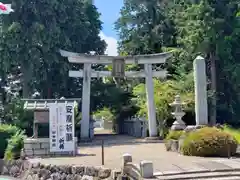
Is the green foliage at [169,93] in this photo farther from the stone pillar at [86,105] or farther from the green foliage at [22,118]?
the green foliage at [22,118]

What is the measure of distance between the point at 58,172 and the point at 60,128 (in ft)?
11.3

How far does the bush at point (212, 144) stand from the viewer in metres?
13.3

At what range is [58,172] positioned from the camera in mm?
12320

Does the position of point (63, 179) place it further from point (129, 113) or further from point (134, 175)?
point (129, 113)

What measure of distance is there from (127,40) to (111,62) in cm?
917

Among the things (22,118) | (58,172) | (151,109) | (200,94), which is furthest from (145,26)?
(58,172)

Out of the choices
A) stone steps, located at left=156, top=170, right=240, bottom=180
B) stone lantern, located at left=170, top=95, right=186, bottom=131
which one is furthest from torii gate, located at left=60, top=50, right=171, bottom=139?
stone steps, located at left=156, top=170, right=240, bottom=180

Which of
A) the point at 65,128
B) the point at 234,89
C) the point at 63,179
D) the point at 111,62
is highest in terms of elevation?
the point at 111,62

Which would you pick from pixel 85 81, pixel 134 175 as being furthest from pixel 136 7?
pixel 134 175

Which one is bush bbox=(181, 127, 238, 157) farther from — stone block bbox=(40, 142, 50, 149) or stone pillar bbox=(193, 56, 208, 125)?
stone block bbox=(40, 142, 50, 149)

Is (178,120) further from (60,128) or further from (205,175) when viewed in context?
(205,175)

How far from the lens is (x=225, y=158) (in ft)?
42.6

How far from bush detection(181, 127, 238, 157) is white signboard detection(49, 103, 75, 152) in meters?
4.91

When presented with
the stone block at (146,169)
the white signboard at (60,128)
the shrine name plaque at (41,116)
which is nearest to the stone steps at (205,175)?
the stone block at (146,169)
